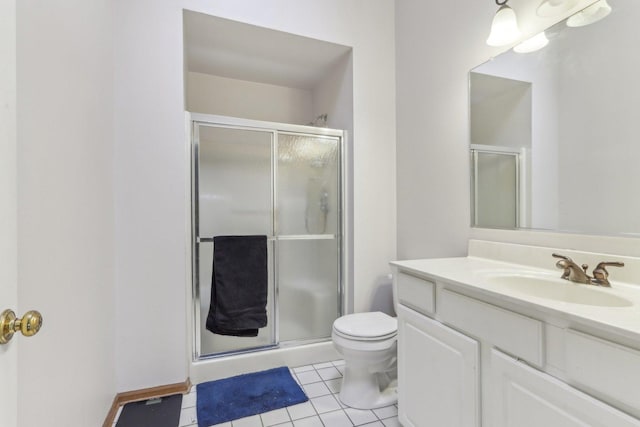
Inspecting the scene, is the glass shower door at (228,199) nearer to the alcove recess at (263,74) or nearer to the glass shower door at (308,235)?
the glass shower door at (308,235)

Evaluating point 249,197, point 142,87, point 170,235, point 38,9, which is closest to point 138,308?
point 170,235

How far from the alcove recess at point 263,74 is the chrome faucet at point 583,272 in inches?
64.1

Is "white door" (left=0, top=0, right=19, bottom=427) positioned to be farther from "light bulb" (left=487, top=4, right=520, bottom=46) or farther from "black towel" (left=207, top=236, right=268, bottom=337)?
"light bulb" (left=487, top=4, right=520, bottom=46)

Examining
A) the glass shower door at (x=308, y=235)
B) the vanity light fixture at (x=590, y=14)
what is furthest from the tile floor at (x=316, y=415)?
the vanity light fixture at (x=590, y=14)

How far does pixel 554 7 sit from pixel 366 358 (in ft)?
6.19

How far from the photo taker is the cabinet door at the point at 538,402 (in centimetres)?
71

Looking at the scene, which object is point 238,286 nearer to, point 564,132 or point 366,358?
point 366,358

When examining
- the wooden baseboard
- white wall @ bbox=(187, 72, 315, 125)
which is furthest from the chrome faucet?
white wall @ bbox=(187, 72, 315, 125)

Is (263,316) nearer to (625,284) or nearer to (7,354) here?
(7,354)

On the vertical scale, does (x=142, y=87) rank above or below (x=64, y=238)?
above

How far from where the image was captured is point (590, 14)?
1.20 metres

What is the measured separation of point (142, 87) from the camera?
1.80 m

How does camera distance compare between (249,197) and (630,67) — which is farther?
(249,197)

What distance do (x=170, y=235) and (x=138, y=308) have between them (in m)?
0.46
